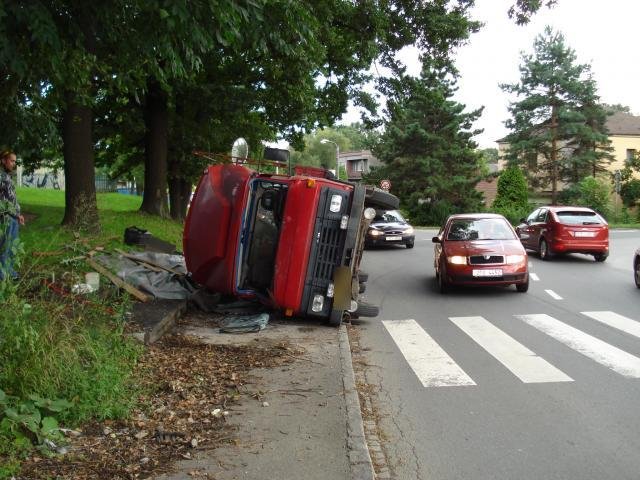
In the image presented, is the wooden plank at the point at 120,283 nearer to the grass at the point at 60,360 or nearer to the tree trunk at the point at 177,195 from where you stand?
the grass at the point at 60,360

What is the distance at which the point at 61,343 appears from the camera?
4.88m

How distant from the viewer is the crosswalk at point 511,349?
6.78 meters

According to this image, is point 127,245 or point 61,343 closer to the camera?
point 61,343

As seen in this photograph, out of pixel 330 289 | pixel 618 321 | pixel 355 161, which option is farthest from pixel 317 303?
pixel 355 161

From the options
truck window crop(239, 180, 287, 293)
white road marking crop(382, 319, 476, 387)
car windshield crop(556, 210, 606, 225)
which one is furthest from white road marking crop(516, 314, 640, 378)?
car windshield crop(556, 210, 606, 225)

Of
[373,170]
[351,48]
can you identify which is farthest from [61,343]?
[373,170]

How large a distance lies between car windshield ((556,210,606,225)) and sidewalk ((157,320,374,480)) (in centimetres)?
1372

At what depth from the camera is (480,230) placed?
13672mm

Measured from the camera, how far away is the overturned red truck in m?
8.69

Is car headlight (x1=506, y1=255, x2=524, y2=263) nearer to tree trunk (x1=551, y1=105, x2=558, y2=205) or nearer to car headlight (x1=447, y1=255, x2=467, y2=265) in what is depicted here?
car headlight (x1=447, y1=255, x2=467, y2=265)

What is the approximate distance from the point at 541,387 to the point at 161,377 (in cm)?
363

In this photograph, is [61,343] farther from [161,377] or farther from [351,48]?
[351,48]

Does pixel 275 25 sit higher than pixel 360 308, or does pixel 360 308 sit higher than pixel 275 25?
pixel 275 25

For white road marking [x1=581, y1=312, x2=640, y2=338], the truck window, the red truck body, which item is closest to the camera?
the red truck body
